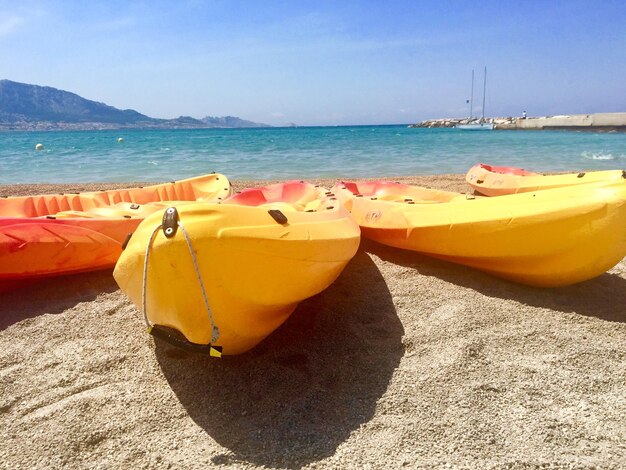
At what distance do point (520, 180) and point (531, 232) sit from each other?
2.95 m

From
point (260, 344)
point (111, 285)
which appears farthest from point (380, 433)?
point (111, 285)

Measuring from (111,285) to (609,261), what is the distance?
331 centimetres

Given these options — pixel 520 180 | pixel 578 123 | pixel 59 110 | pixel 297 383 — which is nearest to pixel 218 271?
pixel 297 383

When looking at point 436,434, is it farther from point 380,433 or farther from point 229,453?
point 229,453

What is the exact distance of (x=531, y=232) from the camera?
108 inches

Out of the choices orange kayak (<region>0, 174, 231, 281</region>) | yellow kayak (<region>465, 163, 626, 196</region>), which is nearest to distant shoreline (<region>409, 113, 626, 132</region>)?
yellow kayak (<region>465, 163, 626, 196</region>)

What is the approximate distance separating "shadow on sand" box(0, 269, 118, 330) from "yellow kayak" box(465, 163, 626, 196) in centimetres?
442

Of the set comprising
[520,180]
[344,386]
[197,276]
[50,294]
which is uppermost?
[197,276]

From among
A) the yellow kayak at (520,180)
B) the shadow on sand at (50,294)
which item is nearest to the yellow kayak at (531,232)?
the yellow kayak at (520,180)

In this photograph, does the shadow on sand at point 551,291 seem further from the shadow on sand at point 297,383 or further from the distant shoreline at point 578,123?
the distant shoreline at point 578,123

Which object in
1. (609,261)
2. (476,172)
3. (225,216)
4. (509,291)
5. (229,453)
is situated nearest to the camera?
(229,453)

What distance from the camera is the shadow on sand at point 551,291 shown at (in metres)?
2.72

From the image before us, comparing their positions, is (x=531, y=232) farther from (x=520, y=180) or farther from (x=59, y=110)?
(x=59, y=110)

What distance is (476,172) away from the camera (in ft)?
20.7
